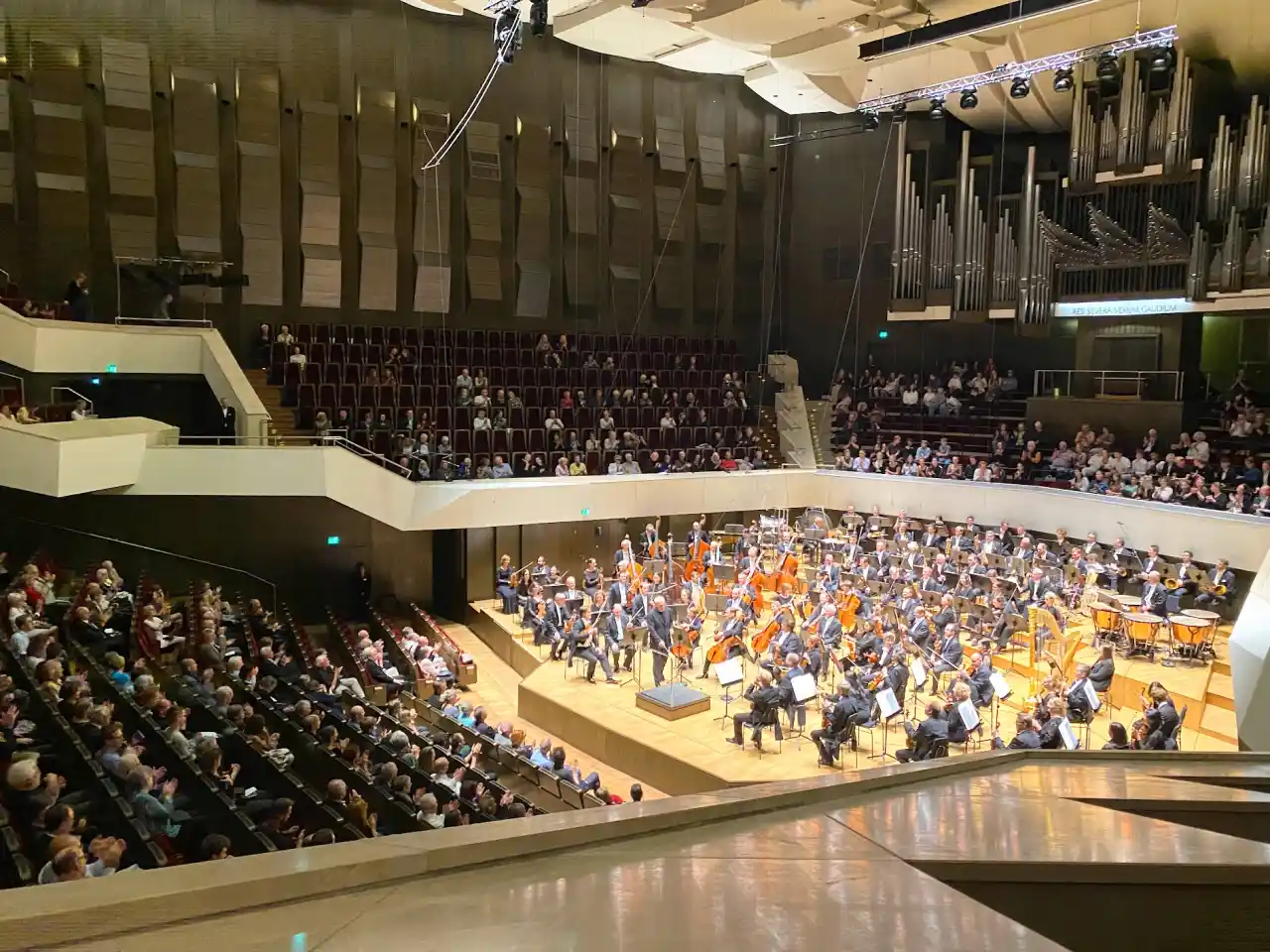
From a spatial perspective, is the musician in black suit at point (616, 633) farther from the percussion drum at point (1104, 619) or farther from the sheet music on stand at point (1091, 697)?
the percussion drum at point (1104, 619)

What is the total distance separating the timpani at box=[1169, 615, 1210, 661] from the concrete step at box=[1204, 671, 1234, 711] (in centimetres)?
55

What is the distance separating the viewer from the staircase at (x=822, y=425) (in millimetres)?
16953

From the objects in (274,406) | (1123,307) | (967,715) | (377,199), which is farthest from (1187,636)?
(377,199)

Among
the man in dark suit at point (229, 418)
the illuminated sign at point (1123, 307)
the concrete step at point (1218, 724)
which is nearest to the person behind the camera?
the concrete step at point (1218, 724)

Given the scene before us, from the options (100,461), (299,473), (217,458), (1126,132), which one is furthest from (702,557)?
(1126,132)

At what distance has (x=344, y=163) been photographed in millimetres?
15609

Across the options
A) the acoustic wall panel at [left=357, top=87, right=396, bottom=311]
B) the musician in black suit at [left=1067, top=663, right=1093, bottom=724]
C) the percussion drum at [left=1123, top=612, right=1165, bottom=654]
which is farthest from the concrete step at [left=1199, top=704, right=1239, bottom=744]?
the acoustic wall panel at [left=357, top=87, right=396, bottom=311]

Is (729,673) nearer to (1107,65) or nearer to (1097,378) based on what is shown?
(1107,65)

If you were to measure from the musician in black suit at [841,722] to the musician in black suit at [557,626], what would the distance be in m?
3.78

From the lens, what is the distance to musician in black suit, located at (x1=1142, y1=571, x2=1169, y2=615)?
10633 millimetres

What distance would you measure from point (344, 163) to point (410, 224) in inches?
52.8

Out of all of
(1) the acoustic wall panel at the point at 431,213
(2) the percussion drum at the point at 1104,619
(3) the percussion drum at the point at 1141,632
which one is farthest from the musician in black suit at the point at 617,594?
(1) the acoustic wall panel at the point at 431,213

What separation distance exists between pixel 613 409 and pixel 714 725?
23.7 ft

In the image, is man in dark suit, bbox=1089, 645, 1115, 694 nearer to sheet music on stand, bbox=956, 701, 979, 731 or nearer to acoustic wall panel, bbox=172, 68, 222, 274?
sheet music on stand, bbox=956, 701, 979, 731
